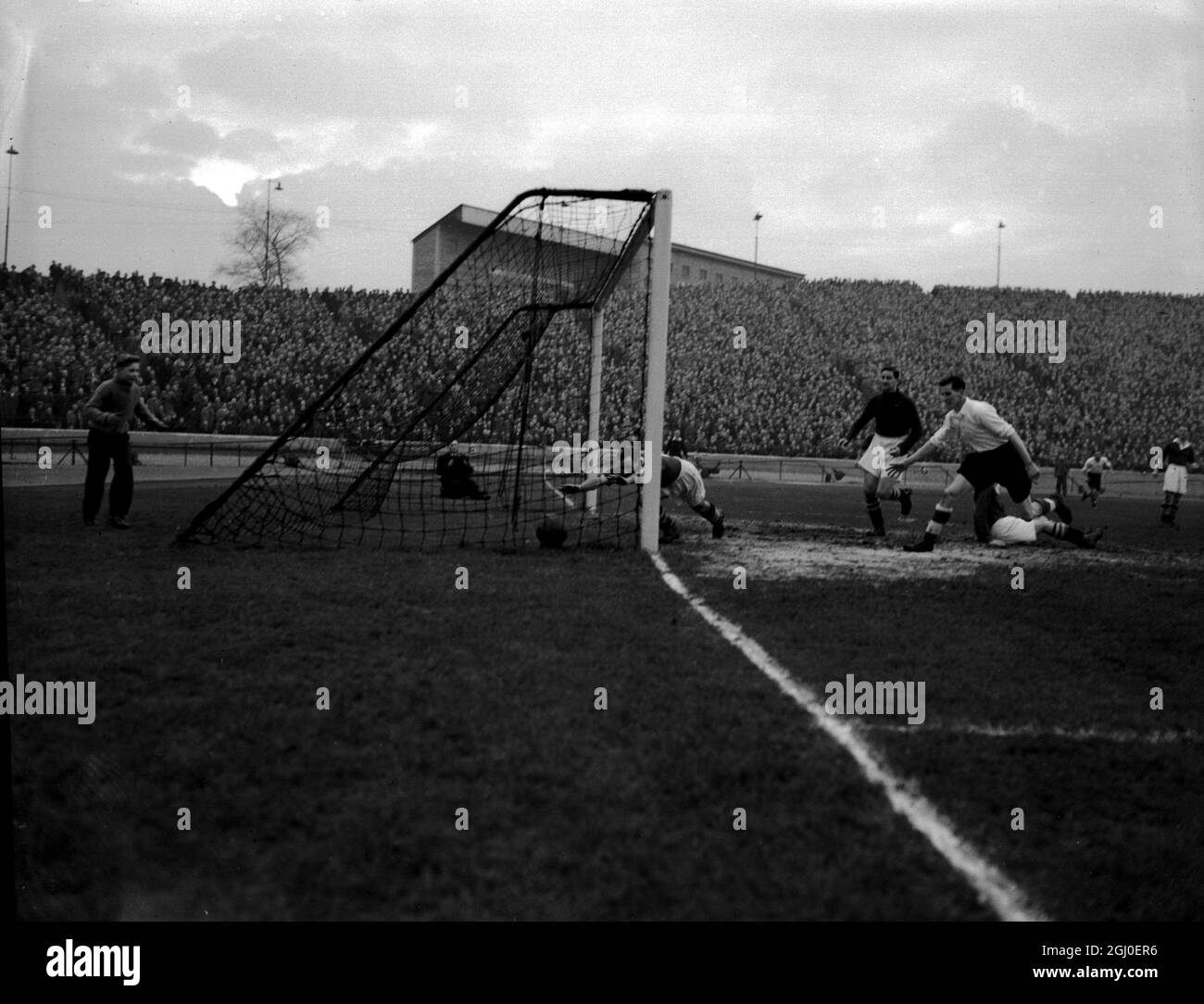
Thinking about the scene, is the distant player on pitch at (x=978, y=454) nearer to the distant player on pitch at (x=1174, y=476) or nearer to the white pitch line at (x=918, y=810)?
the white pitch line at (x=918, y=810)

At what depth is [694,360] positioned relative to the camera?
120 feet

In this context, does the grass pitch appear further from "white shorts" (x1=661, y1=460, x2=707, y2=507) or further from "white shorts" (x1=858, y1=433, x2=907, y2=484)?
"white shorts" (x1=858, y1=433, x2=907, y2=484)

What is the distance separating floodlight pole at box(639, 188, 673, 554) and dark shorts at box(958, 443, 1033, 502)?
3.08 metres

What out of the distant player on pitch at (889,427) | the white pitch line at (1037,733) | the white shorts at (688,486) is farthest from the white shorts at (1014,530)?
the white pitch line at (1037,733)

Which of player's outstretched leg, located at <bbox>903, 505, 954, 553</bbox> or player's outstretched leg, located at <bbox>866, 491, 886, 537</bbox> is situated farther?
player's outstretched leg, located at <bbox>866, 491, 886, 537</bbox>

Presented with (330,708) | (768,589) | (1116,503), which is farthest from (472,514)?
(1116,503)

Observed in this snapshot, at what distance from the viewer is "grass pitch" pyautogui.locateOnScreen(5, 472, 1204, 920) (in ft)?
8.58

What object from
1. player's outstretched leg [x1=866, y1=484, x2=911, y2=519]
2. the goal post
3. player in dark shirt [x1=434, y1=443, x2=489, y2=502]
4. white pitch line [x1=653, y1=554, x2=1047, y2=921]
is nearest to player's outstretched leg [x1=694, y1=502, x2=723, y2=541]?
the goal post

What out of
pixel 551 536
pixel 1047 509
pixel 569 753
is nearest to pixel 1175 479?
pixel 1047 509

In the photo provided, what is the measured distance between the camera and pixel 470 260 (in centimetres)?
1198

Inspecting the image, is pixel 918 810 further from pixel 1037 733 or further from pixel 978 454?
pixel 978 454

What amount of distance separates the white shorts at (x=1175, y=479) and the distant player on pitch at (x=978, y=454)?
9.55m
